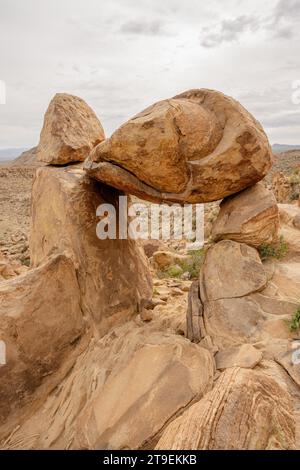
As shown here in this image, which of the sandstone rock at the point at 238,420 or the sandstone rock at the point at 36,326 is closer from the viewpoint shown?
the sandstone rock at the point at 238,420

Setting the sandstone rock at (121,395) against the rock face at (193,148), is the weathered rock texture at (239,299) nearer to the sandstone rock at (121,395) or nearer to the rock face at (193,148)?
the sandstone rock at (121,395)

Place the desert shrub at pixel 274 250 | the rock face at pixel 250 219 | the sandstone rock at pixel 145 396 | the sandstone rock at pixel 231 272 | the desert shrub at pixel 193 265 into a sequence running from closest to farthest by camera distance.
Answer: the sandstone rock at pixel 145 396 < the sandstone rock at pixel 231 272 < the rock face at pixel 250 219 < the desert shrub at pixel 274 250 < the desert shrub at pixel 193 265

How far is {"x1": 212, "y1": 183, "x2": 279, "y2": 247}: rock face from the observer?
4.44m

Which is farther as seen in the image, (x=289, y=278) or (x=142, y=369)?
(x=289, y=278)

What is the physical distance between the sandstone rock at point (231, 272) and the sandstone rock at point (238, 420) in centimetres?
130

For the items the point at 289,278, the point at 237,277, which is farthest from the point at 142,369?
the point at 289,278

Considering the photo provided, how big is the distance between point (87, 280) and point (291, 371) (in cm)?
263

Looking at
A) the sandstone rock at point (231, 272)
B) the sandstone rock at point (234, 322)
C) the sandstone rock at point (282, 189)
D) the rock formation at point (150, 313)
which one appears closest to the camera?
the rock formation at point (150, 313)

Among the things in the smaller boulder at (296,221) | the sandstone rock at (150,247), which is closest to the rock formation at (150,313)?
the smaller boulder at (296,221)

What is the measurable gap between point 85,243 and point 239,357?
2395 millimetres

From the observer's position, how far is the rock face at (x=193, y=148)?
4086mm

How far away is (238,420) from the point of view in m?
2.64
